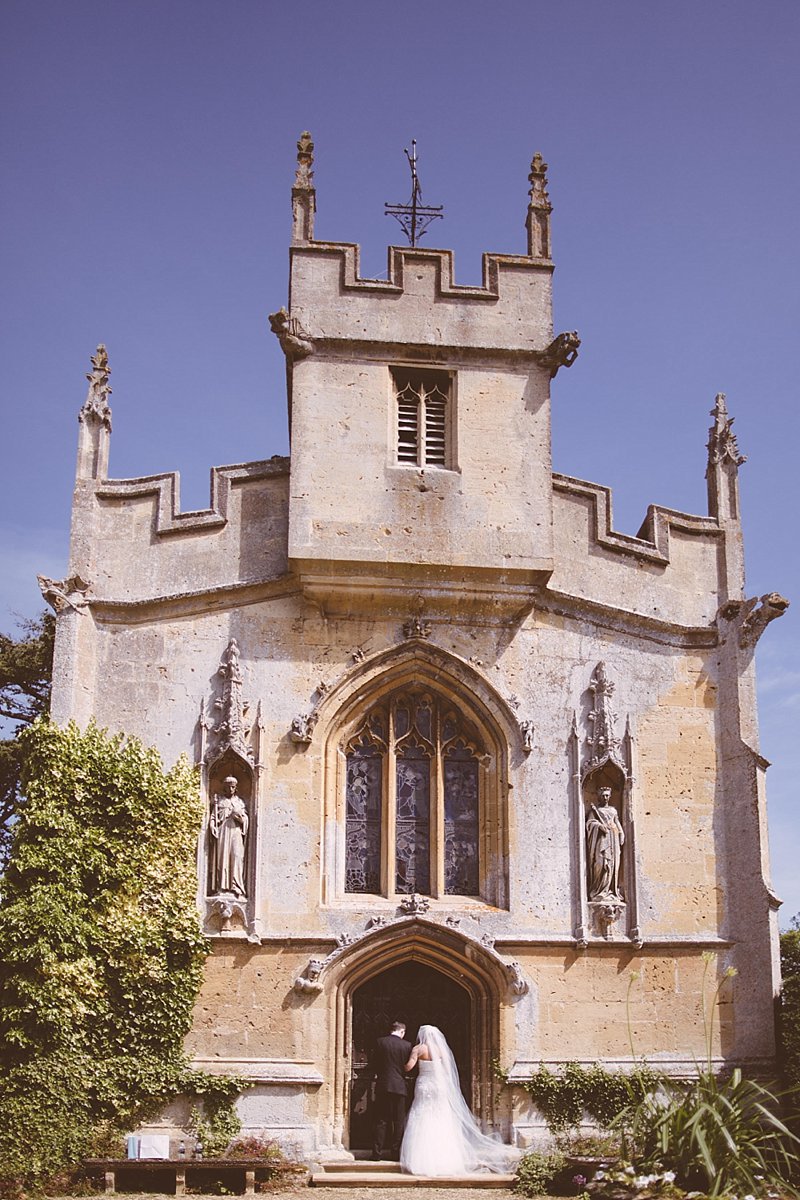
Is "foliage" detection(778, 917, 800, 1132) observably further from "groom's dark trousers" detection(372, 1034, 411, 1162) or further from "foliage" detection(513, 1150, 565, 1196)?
"groom's dark trousers" detection(372, 1034, 411, 1162)

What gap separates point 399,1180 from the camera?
54.7 feet

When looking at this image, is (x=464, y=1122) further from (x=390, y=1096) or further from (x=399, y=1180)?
(x=399, y=1180)

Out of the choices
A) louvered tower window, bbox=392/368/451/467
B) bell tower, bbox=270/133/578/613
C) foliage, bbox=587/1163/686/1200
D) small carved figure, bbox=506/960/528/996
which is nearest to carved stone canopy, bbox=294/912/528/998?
small carved figure, bbox=506/960/528/996

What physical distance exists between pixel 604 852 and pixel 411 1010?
10.4ft

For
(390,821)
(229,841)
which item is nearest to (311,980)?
(229,841)

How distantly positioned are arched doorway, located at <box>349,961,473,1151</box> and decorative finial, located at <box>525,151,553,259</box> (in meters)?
10.3

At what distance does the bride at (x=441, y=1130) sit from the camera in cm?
1706

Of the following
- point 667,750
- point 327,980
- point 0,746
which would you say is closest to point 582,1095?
point 327,980

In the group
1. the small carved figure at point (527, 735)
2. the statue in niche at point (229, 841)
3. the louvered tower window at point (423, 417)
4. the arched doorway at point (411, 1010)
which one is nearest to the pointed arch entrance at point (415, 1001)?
the arched doorway at point (411, 1010)

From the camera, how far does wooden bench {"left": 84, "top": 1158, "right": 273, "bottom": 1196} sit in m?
16.4

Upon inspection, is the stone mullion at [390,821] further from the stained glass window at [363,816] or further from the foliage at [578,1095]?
the foliage at [578,1095]

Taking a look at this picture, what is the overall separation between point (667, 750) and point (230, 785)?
5802 millimetres

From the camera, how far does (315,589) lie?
19.3m

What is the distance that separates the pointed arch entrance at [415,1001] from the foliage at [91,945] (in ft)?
6.34
